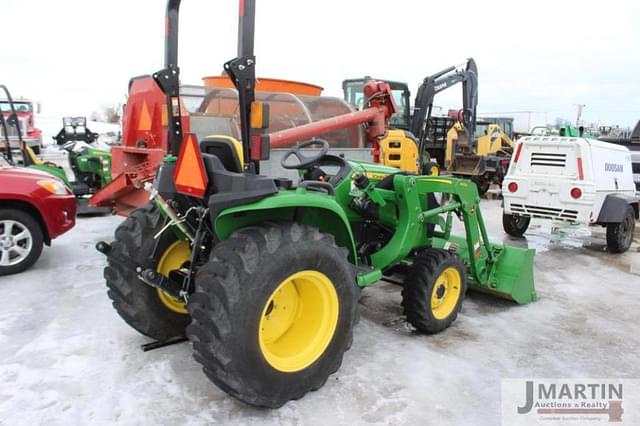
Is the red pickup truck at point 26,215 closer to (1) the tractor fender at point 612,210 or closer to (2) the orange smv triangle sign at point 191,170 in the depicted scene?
(2) the orange smv triangle sign at point 191,170

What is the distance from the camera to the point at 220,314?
2.47 meters

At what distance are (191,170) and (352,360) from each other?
164 cm

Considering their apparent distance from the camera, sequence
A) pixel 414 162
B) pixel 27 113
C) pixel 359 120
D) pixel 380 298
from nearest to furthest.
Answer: pixel 380 298, pixel 359 120, pixel 414 162, pixel 27 113

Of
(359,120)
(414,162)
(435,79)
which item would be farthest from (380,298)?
(435,79)

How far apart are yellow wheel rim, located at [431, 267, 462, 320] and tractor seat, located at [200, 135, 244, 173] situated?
6.14ft

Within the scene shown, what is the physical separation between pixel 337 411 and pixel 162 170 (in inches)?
67.2

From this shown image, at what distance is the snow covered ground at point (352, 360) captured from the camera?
109 inches

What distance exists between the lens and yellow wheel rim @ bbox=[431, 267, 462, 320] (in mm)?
3939

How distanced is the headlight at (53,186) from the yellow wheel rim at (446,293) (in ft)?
13.2

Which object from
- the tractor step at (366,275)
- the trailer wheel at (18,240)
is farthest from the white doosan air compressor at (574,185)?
the trailer wheel at (18,240)

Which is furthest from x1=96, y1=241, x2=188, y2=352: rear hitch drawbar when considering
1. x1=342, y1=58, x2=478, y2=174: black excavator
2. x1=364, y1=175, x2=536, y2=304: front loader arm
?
x1=342, y1=58, x2=478, y2=174: black excavator

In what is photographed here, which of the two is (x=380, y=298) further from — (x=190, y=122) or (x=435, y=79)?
(x=435, y=79)

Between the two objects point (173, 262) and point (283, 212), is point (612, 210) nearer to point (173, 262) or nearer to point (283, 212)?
point (283, 212)

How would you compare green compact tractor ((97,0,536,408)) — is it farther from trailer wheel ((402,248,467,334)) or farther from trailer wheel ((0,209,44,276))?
trailer wheel ((0,209,44,276))
